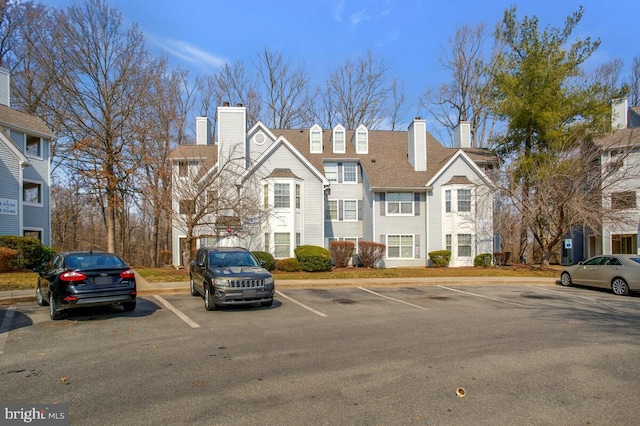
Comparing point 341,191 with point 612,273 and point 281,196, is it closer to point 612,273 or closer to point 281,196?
point 281,196

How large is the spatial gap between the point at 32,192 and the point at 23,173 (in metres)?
2.21

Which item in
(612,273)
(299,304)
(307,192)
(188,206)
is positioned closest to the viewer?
(299,304)

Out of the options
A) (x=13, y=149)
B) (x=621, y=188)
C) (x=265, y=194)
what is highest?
(x=13, y=149)

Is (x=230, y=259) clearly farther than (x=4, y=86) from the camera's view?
No

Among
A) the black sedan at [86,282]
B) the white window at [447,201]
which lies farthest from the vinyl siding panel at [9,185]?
the white window at [447,201]

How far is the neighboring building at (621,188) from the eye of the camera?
2220 centimetres

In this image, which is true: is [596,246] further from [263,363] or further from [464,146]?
[263,363]

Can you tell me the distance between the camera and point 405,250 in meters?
27.5

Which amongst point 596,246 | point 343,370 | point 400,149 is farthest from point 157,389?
point 596,246

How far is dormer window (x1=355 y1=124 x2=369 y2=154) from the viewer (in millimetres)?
29875

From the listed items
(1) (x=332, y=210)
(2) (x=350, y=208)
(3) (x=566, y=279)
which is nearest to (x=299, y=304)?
(3) (x=566, y=279)

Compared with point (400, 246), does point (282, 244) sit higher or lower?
higher

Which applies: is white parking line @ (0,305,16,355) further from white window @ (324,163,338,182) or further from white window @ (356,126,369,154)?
white window @ (356,126,369,154)

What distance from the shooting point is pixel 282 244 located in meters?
24.3
